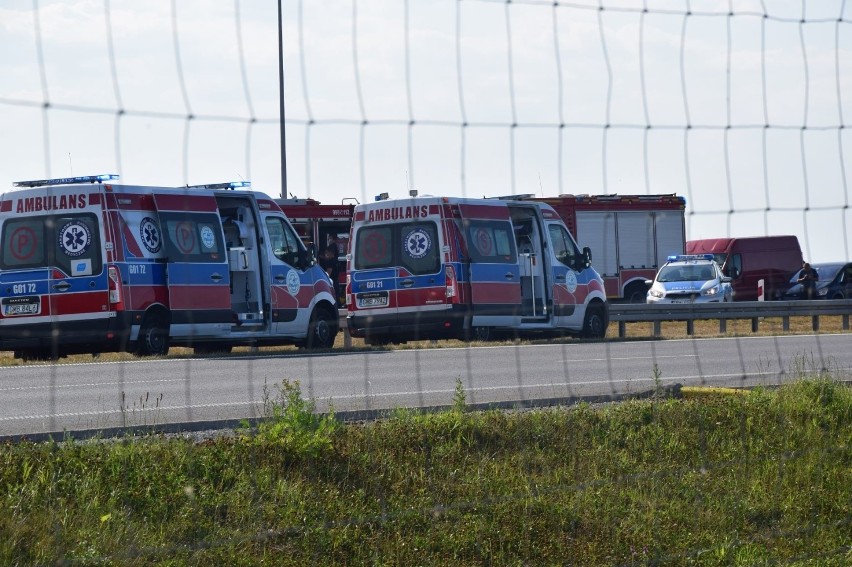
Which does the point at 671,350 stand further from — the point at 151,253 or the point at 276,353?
the point at 151,253

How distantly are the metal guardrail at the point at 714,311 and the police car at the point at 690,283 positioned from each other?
471cm

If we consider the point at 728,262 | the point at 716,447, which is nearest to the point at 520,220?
the point at 716,447

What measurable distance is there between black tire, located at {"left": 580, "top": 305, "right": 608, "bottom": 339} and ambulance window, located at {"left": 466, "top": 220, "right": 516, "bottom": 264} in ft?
9.44

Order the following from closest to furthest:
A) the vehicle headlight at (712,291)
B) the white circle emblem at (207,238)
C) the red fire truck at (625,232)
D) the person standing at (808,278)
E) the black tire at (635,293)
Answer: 1. the person standing at (808,278)
2. the white circle emblem at (207,238)
3. the vehicle headlight at (712,291)
4. the red fire truck at (625,232)
5. the black tire at (635,293)

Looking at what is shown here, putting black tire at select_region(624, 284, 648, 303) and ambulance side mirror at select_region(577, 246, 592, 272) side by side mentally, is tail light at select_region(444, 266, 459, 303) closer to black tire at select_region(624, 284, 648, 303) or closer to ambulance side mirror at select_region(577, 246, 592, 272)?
ambulance side mirror at select_region(577, 246, 592, 272)

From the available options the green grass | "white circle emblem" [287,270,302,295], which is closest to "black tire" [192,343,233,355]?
"white circle emblem" [287,270,302,295]

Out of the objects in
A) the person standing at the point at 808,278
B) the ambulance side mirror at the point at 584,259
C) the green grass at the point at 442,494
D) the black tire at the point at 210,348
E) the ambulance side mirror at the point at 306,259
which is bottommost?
the green grass at the point at 442,494

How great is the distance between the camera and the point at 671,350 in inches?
733

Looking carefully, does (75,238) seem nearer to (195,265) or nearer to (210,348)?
(195,265)

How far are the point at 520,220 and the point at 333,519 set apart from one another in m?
15.3

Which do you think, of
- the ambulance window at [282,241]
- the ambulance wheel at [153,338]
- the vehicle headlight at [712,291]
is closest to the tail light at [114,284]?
the ambulance wheel at [153,338]

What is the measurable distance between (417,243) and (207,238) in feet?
10.1

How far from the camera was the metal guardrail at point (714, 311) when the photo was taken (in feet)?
80.4

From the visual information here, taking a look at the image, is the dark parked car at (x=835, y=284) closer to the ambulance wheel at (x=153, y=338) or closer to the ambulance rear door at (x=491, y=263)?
the ambulance rear door at (x=491, y=263)
